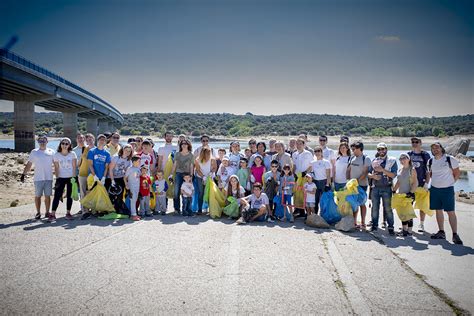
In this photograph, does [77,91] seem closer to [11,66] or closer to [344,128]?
[11,66]

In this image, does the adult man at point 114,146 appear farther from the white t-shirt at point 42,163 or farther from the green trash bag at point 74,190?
the white t-shirt at point 42,163

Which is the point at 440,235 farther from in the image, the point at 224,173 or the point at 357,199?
the point at 224,173

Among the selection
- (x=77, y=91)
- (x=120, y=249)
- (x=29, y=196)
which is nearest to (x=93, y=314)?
(x=120, y=249)

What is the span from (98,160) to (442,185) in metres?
7.36

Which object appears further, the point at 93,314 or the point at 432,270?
the point at 432,270

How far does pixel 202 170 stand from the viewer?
8086 mm

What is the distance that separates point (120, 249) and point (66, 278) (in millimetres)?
1151

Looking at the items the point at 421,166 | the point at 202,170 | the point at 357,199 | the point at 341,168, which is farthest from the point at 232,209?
the point at 421,166

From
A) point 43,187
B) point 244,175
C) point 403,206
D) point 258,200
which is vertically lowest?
point 258,200

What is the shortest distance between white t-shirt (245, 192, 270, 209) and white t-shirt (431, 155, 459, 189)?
136 inches

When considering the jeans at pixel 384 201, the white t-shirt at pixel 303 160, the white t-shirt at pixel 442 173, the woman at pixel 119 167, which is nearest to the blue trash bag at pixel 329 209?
the jeans at pixel 384 201

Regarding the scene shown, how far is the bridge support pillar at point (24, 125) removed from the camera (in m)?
29.1

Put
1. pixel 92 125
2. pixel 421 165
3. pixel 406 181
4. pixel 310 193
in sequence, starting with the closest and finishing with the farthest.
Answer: pixel 406 181 < pixel 421 165 < pixel 310 193 < pixel 92 125

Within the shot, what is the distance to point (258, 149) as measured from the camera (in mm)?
8438
